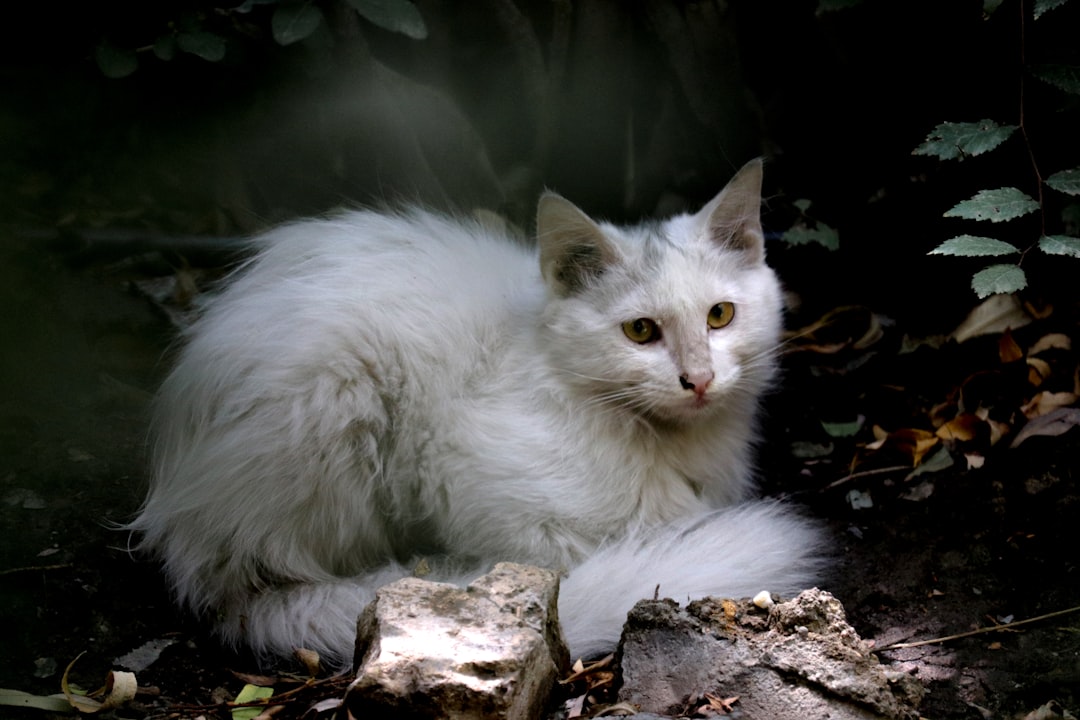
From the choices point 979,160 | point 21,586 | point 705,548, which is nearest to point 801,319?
point 979,160

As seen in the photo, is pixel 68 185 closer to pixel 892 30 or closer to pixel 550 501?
pixel 550 501

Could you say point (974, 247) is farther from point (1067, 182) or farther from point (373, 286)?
point (373, 286)

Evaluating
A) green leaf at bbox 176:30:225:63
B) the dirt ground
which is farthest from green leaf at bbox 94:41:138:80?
the dirt ground

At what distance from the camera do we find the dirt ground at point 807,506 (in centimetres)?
247

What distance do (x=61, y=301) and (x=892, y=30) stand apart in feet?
11.1

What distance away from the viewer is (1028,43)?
335 cm

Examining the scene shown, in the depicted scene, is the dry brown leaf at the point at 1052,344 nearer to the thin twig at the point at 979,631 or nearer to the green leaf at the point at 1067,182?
the green leaf at the point at 1067,182

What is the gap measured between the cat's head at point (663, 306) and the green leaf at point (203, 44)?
54.6 inches

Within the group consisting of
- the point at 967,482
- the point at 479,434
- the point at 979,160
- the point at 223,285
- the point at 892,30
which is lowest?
the point at 967,482

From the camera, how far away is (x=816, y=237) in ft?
12.3

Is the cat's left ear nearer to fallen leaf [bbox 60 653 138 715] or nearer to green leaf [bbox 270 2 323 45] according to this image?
green leaf [bbox 270 2 323 45]

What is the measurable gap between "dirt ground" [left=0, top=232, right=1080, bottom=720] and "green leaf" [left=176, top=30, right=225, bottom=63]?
0.95 m

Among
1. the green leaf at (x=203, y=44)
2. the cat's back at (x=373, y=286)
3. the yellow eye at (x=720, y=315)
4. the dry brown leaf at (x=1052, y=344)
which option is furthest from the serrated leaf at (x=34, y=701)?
the dry brown leaf at (x=1052, y=344)

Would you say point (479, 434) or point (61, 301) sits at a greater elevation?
point (61, 301)
